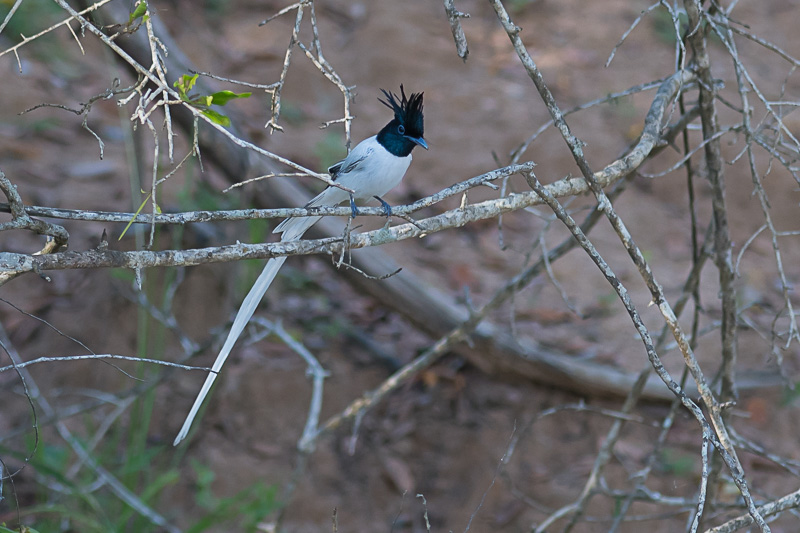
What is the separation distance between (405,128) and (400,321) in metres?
2.31

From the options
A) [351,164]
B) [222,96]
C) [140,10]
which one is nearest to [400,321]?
[351,164]

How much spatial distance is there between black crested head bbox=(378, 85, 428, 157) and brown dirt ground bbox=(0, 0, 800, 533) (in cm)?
118

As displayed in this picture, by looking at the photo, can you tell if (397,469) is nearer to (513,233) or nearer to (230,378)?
(230,378)

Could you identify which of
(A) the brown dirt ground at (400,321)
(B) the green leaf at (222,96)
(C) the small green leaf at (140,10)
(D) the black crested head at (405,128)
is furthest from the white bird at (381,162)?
(A) the brown dirt ground at (400,321)

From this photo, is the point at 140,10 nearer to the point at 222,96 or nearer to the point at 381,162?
the point at 222,96

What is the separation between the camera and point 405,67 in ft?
19.4

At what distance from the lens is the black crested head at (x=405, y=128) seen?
2.41 m

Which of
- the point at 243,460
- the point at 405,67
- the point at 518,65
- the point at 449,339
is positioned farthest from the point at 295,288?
the point at 518,65

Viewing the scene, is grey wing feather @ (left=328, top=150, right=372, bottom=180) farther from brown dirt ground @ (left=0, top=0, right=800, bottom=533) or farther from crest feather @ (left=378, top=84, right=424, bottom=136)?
brown dirt ground @ (left=0, top=0, right=800, bottom=533)

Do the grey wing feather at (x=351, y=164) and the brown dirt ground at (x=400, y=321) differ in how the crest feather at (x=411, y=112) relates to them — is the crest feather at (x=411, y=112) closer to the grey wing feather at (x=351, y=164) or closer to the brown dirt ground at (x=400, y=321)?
the grey wing feather at (x=351, y=164)

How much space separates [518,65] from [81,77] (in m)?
3.56

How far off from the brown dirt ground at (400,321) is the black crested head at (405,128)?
1175 mm

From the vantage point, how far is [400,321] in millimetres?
4602

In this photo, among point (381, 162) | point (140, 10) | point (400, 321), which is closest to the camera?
point (140, 10)
